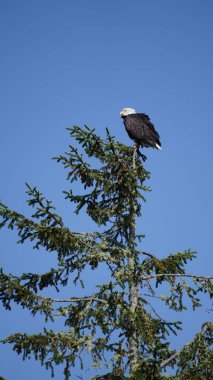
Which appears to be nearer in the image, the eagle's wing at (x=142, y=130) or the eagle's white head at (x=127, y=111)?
the eagle's wing at (x=142, y=130)

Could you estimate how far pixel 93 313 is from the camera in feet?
27.9

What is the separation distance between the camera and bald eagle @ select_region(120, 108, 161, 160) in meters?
14.4

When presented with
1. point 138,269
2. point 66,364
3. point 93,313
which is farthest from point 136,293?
point 66,364

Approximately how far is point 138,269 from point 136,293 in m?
0.53

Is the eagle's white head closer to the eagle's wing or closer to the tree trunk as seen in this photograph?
the eagle's wing

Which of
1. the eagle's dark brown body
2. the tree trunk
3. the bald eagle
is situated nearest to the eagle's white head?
the bald eagle

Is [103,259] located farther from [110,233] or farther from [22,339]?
[22,339]

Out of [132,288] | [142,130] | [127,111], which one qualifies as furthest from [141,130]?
[132,288]

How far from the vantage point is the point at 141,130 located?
14688 mm

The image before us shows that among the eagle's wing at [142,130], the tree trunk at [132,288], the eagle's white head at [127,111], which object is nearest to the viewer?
the tree trunk at [132,288]

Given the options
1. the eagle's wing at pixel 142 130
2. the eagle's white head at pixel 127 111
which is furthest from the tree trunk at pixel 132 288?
the eagle's white head at pixel 127 111

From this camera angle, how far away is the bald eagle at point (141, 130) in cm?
1443

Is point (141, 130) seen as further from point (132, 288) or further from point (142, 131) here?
point (132, 288)

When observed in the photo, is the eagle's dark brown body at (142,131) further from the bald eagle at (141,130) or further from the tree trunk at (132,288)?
the tree trunk at (132,288)
